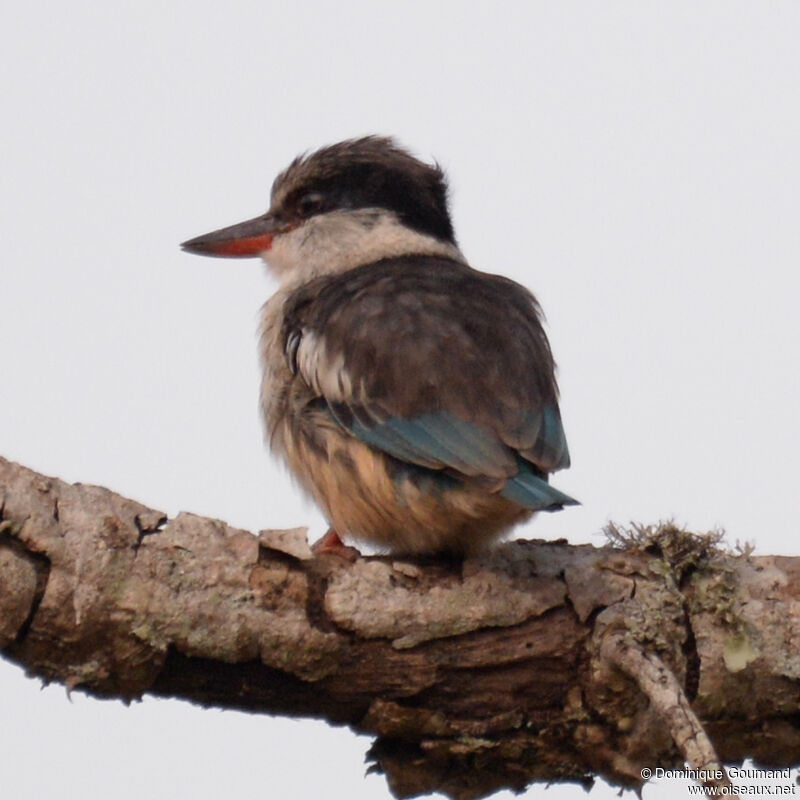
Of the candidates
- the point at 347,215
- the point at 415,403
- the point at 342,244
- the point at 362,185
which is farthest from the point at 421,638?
the point at 362,185

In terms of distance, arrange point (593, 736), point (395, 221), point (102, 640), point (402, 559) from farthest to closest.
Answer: point (395, 221) → point (402, 559) → point (593, 736) → point (102, 640)

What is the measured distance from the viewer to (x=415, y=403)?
3.84 meters

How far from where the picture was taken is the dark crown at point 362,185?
17.6ft

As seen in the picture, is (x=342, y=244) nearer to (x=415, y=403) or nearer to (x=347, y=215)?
(x=347, y=215)

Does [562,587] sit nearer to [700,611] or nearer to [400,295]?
[700,611]

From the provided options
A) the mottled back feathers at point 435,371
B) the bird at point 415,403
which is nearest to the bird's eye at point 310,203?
the bird at point 415,403

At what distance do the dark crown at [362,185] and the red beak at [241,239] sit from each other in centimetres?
10

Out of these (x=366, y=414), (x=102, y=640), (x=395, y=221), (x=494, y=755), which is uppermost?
(x=395, y=221)

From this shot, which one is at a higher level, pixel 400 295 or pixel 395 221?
pixel 395 221

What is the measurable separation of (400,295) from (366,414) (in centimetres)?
51

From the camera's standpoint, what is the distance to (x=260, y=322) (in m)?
4.75

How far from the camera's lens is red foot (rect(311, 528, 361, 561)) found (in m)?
3.71

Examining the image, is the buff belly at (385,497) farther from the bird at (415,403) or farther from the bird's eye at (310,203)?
the bird's eye at (310,203)

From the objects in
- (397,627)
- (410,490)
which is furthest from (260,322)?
(397,627)
